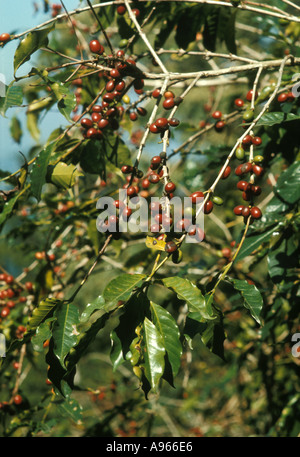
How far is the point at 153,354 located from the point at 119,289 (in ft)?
0.63

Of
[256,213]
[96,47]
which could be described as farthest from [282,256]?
[96,47]

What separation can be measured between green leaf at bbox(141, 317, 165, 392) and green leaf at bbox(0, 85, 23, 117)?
77 cm

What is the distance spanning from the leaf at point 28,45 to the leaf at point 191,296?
0.84m

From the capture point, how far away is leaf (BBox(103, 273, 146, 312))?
3.15 feet

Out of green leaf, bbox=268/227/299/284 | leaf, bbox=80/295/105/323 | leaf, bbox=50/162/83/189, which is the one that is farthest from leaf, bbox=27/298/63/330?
green leaf, bbox=268/227/299/284

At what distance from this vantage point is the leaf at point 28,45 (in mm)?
1168

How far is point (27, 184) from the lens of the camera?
148cm

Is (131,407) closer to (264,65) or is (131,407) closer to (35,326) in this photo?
(35,326)

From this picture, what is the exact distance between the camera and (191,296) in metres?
0.97

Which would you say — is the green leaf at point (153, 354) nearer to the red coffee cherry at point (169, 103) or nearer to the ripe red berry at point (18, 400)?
the red coffee cherry at point (169, 103)

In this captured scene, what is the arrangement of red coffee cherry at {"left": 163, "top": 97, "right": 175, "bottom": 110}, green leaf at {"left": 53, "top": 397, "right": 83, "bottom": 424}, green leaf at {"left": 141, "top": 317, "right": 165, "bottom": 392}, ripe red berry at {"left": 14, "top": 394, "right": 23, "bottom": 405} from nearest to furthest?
1. green leaf at {"left": 141, "top": 317, "right": 165, "bottom": 392}
2. red coffee cherry at {"left": 163, "top": 97, "right": 175, "bottom": 110}
3. green leaf at {"left": 53, "top": 397, "right": 83, "bottom": 424}
4. ripe red berry at {"left": 14, "top": 394, "right": 23, "bottom": 405}

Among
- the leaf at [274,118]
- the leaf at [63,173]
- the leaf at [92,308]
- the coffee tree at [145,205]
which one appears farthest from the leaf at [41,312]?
the leaf at [274,118]

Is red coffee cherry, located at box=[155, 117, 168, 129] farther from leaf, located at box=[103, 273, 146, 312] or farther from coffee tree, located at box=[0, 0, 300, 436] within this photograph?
leaf, located at box=[103, 273, 146, 312]
